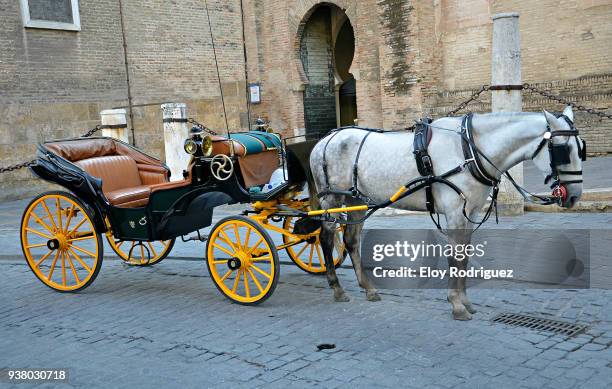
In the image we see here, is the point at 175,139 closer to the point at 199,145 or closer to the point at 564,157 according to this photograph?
the point at 199,145

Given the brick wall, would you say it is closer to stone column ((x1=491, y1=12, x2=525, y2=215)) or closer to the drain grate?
stone column ((x1=491, y1=12, x2=525, y2=215))

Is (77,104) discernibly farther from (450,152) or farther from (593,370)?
(593,370)

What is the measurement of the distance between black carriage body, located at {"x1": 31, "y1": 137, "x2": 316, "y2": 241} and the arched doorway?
12.7 metres

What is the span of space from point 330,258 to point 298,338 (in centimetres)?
108

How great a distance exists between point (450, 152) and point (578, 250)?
251cm

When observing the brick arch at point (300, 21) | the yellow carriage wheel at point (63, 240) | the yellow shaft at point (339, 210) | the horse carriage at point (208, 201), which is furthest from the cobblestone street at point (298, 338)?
the brick arch at point (300, 21)

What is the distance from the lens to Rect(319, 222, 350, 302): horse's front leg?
5281mm

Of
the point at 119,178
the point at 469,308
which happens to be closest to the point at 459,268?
the point at 469,308

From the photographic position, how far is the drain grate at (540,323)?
4320 millimetres

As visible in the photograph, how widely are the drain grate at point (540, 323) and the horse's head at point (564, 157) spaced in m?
0.84

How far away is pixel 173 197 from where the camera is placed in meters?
5.75

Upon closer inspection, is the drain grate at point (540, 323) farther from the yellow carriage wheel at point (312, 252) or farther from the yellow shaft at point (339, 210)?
the yellow carriage wheel at point (312, 252)

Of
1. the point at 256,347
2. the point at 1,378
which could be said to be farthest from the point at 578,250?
the point at 1,378

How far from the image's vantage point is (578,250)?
6387 millimetres
